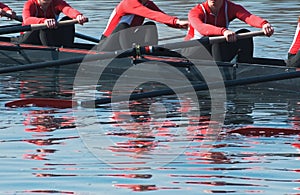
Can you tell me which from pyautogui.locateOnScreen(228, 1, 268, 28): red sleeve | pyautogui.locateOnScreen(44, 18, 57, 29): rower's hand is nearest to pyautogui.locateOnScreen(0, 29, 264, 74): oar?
pyautogui.locateOnScreen(228, 1, 268, 28): red sleeve

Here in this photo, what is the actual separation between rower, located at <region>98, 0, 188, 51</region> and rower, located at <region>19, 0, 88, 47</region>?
921mm

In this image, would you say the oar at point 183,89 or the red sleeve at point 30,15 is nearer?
the oar at point 183,89

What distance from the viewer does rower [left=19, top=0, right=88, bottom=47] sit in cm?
1484

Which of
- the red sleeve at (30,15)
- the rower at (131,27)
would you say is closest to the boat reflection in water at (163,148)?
the rower at (131,27)

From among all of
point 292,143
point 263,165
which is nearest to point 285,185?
point 263,165

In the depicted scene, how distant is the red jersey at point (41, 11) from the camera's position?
48.1 ft

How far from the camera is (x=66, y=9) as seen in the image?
1505 cm

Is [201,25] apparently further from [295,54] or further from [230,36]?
[295,54]

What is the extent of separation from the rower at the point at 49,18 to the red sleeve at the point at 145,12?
1.14 m

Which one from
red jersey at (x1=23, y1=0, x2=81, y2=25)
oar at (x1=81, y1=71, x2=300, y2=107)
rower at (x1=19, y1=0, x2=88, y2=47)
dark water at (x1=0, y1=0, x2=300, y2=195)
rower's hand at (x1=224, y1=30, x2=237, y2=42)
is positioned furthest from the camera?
→ rower at (x1=19, y1=0, x2=88, y2=47)

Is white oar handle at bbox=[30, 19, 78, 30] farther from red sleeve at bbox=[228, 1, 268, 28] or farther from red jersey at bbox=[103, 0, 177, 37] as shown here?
red sleeve at bbox=[228, 1, 268, 28]

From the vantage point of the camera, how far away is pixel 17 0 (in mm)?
28328

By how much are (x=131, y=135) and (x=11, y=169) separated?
1.84m

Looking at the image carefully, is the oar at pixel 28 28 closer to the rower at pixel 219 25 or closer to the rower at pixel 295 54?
the rower at pixel 219 25
